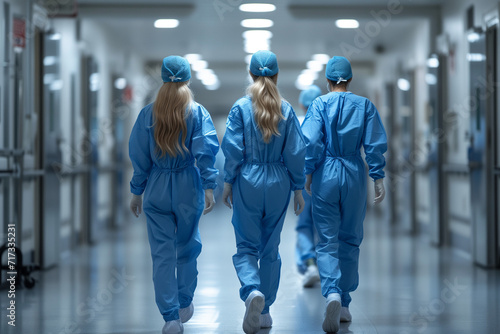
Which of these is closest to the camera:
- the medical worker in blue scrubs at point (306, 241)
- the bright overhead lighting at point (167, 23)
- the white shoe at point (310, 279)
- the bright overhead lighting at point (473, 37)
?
the white shoe at point (310, 279)

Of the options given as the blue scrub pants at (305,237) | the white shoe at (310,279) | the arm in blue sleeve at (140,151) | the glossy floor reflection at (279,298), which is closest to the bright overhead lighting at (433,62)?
the glossy floor reflection at (279,298)

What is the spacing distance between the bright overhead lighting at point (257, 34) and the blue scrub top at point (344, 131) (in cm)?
538

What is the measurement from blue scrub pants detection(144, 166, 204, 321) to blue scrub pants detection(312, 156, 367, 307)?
695mm

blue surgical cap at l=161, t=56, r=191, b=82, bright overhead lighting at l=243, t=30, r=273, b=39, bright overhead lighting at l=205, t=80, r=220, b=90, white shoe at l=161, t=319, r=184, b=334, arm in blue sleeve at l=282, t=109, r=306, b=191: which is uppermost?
bright overhead lighting at l=205, t=80, r=220, b=90

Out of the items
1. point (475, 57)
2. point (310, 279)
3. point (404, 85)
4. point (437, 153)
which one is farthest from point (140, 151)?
point (404, 85)

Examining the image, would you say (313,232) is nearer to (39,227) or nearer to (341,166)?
(341,166)

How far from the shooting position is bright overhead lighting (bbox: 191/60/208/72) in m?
12.7

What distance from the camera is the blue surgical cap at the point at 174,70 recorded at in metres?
3.84

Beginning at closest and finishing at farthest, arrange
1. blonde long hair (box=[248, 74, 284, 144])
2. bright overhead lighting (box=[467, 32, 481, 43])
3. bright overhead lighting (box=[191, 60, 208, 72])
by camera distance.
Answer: blonde long hair (box=[248, 74, 284, 144]), bright overhead lighting (box=[467, 32, 481, 43]), bright overhead lighting (box=[191, 60, 208, 72])

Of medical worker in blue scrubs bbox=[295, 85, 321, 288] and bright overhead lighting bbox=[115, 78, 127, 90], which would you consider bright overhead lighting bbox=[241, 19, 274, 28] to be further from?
medical worker in blue scrubs bbox=[295, 85, 321, 288]

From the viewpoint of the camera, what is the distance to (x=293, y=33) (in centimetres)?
991

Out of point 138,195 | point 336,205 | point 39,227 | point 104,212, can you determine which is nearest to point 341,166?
point 336,205

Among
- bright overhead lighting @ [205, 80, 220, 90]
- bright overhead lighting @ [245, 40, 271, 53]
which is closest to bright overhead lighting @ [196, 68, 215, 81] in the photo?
bright overhead lighting @ [205, 80, 220, 90]

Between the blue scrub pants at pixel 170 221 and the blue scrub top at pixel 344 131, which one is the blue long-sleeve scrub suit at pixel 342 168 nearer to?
the blue scrub top at pixel 344 131
